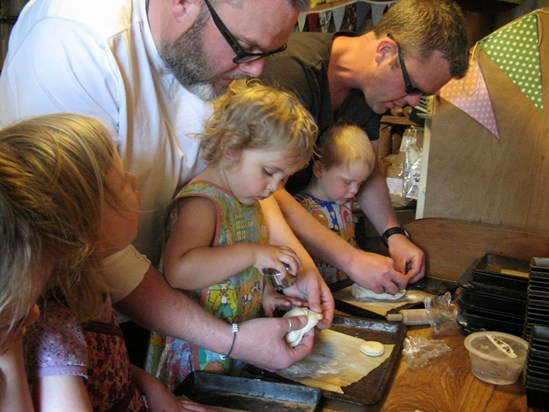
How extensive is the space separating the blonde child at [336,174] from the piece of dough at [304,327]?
0.52 metres

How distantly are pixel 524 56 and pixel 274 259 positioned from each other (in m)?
1.07

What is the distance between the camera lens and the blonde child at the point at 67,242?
687 mm

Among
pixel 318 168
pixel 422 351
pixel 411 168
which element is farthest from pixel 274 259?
pixel 411 168

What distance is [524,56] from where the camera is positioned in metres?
1.69

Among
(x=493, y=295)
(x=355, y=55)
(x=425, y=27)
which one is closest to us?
(x=493, y=295)

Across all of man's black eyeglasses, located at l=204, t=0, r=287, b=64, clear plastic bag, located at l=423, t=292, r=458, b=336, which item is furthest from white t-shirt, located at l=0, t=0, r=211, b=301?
clear plastic bag, located at l=423, t=292, r=458, b=336

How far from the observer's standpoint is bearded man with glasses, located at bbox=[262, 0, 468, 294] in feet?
5.47

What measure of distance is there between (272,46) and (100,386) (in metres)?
0.82

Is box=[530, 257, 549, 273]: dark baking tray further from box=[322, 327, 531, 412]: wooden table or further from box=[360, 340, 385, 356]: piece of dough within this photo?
box=[360, 340, 385, 356]: piece of dough

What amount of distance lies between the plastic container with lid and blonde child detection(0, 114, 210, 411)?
735mm

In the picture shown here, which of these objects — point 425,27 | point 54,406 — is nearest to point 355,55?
point 425,27

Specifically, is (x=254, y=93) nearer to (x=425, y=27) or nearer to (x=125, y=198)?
(x=125, y=198)

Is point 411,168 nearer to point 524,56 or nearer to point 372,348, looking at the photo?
point 524,56

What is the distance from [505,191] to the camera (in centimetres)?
181
